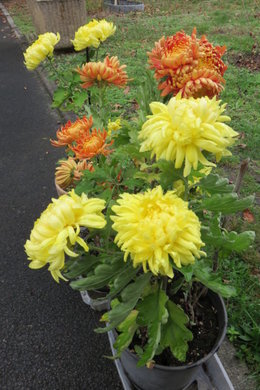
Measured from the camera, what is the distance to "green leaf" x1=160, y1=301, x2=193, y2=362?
114cm

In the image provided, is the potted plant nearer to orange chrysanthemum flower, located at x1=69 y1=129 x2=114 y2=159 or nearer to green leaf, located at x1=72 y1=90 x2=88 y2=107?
orange chrysanthemum flower, located at x1=69 y1=129 x2=114 y2=159

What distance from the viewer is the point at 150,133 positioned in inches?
34.1

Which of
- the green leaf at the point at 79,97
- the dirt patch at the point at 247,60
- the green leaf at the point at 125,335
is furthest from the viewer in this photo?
the dirt patch at the point at 247,60

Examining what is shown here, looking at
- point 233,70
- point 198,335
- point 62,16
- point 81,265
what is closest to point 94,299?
point 198,335

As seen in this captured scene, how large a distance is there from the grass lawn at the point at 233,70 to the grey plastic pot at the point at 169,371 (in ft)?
1.48

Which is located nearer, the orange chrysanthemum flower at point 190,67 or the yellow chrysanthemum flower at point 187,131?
the yellow chrysanthemum flower at point 187,131

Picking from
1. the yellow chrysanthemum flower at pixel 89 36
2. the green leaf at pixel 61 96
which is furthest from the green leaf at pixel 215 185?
the green leaf at pixel 61 96

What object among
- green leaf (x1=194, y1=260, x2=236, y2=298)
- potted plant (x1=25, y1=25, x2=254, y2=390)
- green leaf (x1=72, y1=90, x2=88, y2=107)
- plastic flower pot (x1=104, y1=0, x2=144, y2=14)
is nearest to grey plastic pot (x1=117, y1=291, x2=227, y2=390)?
potted plant (x1=25, y1=25, x2=254, y2=390)

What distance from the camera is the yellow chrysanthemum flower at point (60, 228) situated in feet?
2.91

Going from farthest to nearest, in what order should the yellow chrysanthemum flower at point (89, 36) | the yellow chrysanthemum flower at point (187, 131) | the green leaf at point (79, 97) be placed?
1. the green leaf at point (79, 97)
2. the yellow chrysanthemum flower at point (89, 36)
3. the yellow chrysanthemum flower at point (187, 131)

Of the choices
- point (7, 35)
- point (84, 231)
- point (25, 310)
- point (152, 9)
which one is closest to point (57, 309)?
point (25, 310)

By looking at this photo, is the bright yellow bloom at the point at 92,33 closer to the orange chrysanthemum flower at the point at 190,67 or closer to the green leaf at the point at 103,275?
the orange chrysanthemum flower at the point at 190,67

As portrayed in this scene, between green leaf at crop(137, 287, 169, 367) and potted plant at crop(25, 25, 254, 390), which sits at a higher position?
potted plant at crop(25, 25, 254, 390)

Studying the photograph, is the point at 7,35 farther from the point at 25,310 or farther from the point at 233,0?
the point at 25,310
